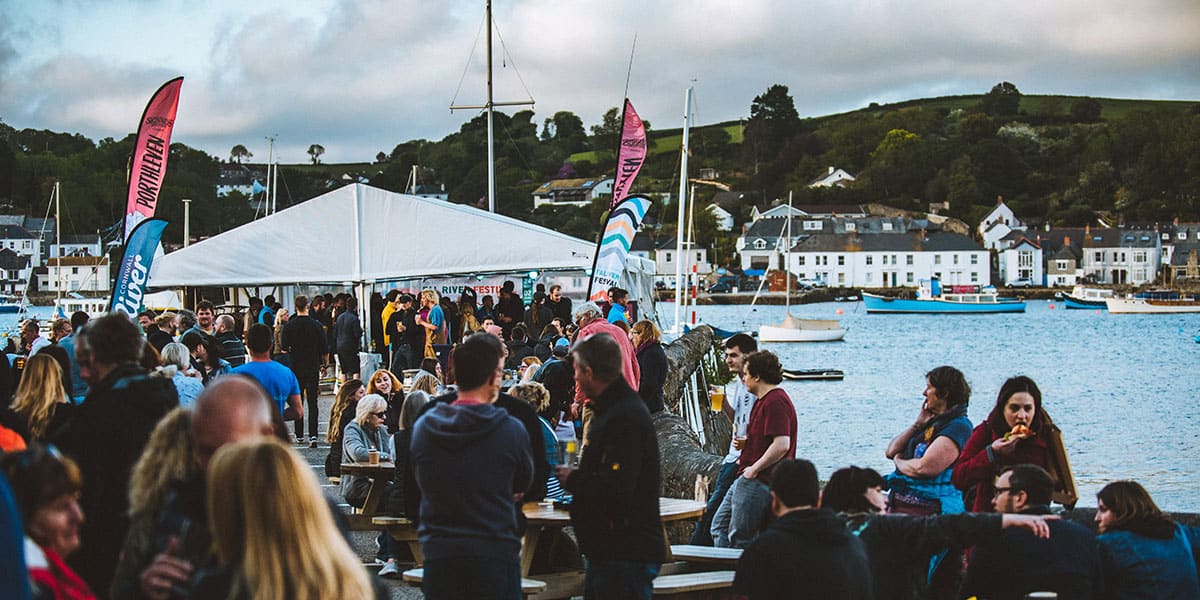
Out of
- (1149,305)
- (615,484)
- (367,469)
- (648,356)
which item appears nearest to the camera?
(615,484)

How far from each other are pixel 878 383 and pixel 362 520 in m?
50.9

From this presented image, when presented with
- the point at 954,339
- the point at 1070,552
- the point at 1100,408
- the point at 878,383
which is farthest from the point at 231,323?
the point at 954,339

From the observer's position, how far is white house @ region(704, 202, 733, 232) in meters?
180

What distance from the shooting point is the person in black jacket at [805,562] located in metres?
4.72

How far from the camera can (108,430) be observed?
4688mm

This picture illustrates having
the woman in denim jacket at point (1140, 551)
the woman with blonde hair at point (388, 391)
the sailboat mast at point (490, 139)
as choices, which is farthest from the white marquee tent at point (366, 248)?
the woman in denim jacket at point (1140, 551)

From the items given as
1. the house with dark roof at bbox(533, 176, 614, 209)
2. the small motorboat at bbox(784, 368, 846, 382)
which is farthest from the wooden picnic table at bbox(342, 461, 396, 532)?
the house with dark roof at bbox(533, 176, 614, 209)

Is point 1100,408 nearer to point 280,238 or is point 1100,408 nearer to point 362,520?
point 280,238

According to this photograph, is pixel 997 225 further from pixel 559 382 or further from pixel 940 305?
pixel 559 382

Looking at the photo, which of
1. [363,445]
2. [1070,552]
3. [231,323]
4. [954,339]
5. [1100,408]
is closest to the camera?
[1070,552]

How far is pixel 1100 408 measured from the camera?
48250mm

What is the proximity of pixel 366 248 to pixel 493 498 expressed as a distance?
15.8 metres

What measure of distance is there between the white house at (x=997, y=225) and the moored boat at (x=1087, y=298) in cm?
2969

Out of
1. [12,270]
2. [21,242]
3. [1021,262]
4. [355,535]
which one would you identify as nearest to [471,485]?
[355,535]
